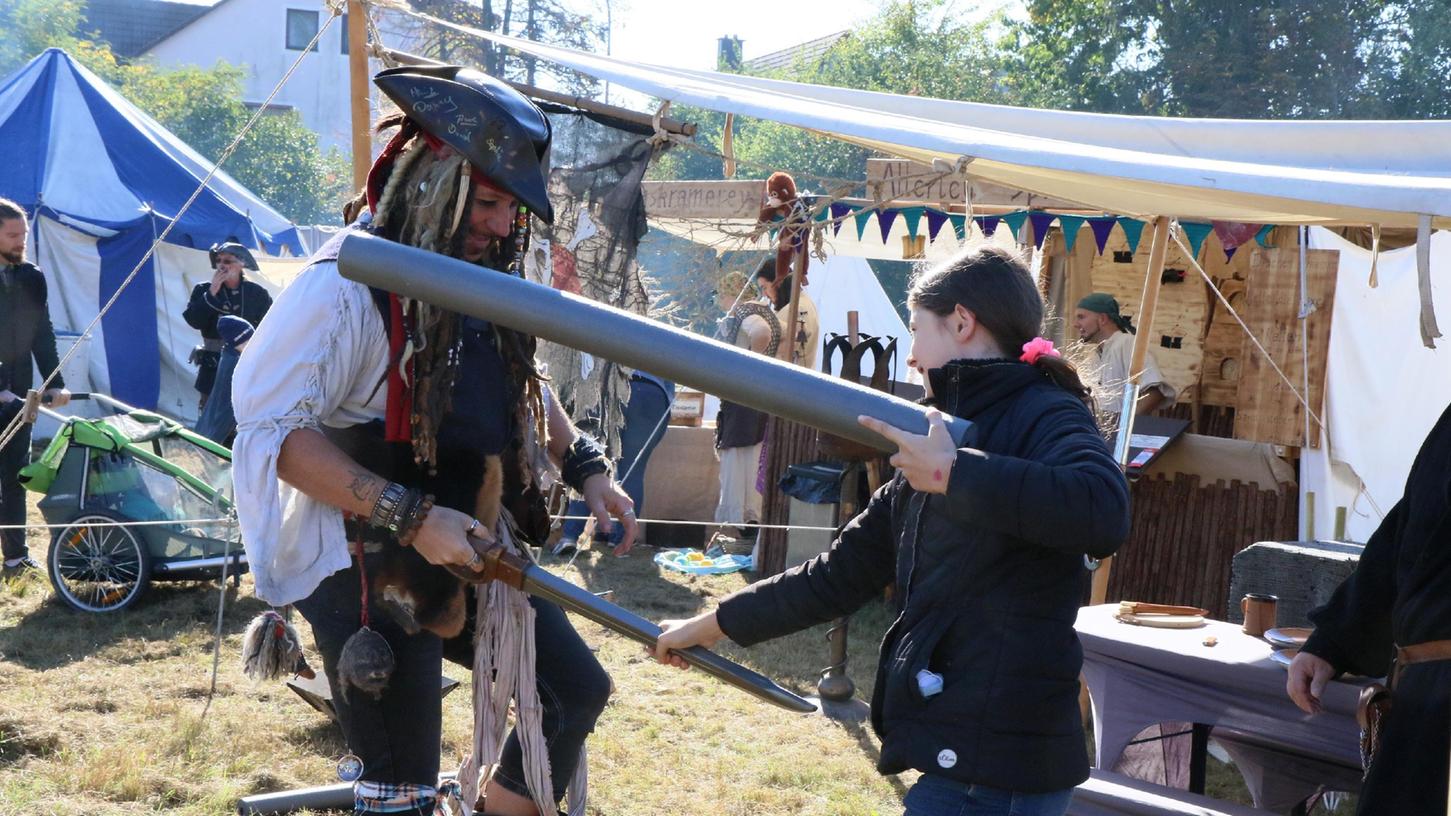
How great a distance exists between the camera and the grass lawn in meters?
3.98

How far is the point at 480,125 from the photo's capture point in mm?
2227

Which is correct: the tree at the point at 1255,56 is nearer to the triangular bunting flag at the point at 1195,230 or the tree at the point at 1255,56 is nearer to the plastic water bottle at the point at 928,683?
the triangular bunting flag at the point at 1195,230

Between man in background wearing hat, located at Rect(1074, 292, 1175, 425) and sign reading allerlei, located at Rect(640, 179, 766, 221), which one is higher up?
sign reading allerlei, located at Rect(640, 179, 766, 221)

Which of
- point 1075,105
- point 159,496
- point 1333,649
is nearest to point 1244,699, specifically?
point 1333,649

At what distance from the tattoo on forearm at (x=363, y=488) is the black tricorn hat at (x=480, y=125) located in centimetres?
58

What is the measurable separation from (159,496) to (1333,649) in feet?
17.3

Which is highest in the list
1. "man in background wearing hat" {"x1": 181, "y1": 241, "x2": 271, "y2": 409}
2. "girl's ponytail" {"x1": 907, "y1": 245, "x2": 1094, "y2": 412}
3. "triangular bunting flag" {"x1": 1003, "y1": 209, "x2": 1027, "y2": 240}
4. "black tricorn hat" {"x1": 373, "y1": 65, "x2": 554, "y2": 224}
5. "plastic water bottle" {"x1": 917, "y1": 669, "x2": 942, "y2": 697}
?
"triangular bunting flag" {"x1": 1003, "y1": 209, "x2": 1027, "y2": 240}

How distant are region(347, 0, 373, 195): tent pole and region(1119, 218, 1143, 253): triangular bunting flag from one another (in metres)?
4.28

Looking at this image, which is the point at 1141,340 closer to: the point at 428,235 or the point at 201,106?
the point at 428,235

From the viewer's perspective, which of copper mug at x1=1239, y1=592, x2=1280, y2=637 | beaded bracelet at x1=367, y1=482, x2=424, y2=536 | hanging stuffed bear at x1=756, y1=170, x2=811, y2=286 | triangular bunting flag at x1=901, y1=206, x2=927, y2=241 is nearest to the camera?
beaded bracelet at x1=367, y1=482, x2=424, y2=536

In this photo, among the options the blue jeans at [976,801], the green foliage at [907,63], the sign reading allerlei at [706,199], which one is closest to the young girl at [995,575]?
the blue jeans at [976,801]

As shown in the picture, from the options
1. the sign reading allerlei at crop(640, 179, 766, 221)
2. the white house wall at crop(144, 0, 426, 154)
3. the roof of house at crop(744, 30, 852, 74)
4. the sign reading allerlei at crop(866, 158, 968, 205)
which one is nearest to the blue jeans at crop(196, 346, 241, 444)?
the sign reading allerlei at crop(640, 179, 766, 221)

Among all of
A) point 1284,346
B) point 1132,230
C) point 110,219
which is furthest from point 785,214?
point 110,219

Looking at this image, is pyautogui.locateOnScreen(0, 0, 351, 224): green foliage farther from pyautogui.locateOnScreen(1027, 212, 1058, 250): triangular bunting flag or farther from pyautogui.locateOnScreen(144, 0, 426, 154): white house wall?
pyautogui.locateOnScreen(1027, 212, 1058, 250): triangular bunting flag
